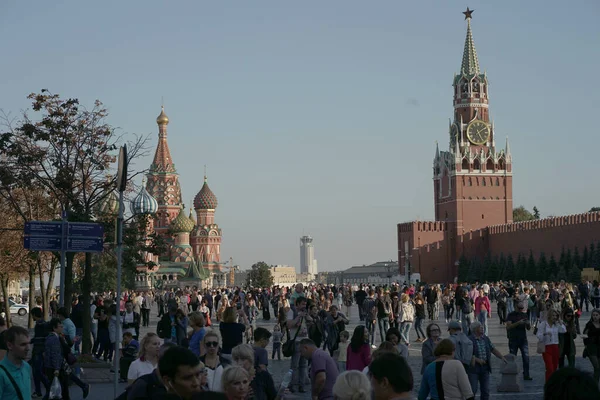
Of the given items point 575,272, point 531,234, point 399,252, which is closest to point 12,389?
point 575,272

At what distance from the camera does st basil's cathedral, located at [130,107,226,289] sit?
96438 millimetres

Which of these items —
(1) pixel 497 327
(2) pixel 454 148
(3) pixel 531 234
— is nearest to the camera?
(1) pixel 497 327

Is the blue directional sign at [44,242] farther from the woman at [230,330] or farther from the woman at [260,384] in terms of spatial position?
the woman at [260,384]

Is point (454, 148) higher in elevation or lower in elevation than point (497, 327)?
higher

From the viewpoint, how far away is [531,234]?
256 ft

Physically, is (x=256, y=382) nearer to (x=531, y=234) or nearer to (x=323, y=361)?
(x=323, y=361)

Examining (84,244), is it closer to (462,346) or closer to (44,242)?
(44,242)

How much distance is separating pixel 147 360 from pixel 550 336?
7.15 metres

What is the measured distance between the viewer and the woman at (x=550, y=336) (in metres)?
13.2

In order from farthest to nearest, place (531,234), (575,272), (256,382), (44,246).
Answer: (531,234) → (575,272) → (44,246) → (256,382)

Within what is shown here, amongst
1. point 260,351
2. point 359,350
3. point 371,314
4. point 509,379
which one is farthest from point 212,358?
point 371,314

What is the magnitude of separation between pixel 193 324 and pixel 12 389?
315 cm

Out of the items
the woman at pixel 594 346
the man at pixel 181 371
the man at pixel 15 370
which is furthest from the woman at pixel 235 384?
the woman at pixel 594 346

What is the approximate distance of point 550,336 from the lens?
521 inches
